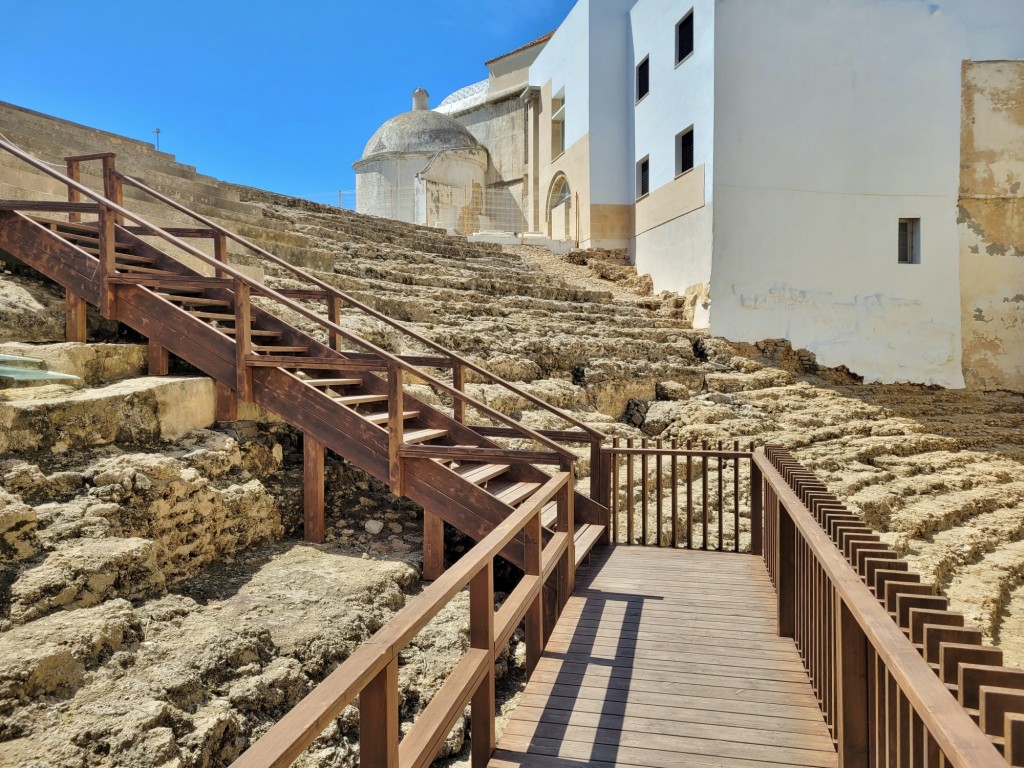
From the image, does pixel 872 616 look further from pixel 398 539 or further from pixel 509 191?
pixel 509 191

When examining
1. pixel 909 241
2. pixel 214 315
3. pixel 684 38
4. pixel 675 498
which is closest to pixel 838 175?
pixel 909 241

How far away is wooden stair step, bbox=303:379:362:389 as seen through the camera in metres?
6.05

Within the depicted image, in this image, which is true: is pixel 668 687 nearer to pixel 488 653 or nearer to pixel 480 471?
pixel 488 653

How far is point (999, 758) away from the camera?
1.24m

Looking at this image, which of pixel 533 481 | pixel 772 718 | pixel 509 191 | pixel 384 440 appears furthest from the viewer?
pixel 509 191

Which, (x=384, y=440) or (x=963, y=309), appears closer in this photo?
(x=384, y=440)

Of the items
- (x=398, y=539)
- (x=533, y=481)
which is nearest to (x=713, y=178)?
(x=533, y=481)

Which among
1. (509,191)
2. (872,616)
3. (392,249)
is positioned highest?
A: (509,191)

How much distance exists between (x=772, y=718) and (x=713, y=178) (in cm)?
1201

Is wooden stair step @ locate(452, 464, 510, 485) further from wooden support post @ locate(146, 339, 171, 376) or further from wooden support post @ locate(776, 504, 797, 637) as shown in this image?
wooden support post @ locate(146, 339, 171, 376)

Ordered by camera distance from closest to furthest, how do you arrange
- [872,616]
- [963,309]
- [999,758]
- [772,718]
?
1. [999,758]
2. [872,616]
3. [772,718]
4. [963,309]

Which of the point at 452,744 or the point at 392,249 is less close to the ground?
the point at 392,249

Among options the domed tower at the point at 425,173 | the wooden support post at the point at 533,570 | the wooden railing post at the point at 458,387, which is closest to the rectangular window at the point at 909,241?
the wooden railing post at the point at 458,387

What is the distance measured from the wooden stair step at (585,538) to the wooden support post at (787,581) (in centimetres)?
156
